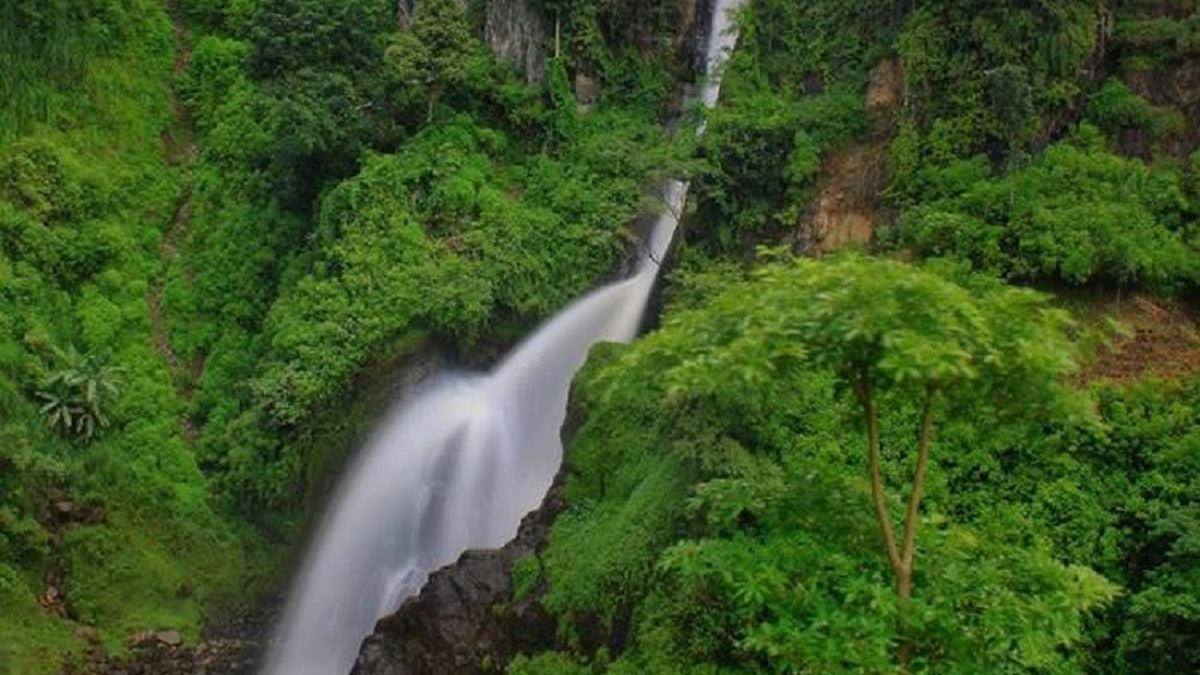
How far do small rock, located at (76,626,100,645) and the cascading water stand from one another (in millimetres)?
3126

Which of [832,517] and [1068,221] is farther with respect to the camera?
[1068,221]

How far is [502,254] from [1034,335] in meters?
17.6

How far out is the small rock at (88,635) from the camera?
1917 cm

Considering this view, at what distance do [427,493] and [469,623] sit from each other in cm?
511

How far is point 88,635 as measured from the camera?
19.3 m

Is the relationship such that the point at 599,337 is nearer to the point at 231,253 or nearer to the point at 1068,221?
the point at 1068,221

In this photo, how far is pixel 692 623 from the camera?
1208cm

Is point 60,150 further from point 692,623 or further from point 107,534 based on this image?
point 692,623

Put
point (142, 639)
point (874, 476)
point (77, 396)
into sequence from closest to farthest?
point (874, 476) → point (142, 639) → point (77, 396)

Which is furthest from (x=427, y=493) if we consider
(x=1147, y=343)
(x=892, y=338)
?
(x=892, y=338)

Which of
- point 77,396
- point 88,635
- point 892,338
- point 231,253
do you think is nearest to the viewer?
point 892,338

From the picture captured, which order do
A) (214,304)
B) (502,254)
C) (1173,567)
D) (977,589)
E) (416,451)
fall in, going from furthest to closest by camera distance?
(214,304), (502,254), (416,451), (1173,567), (977,589)

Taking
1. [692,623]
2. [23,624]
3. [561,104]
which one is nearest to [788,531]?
[692,623]

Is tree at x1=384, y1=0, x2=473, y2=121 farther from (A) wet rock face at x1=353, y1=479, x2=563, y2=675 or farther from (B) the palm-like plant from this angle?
(A) wet rock face at x1=353, y1=479, x2=563, y2=675
